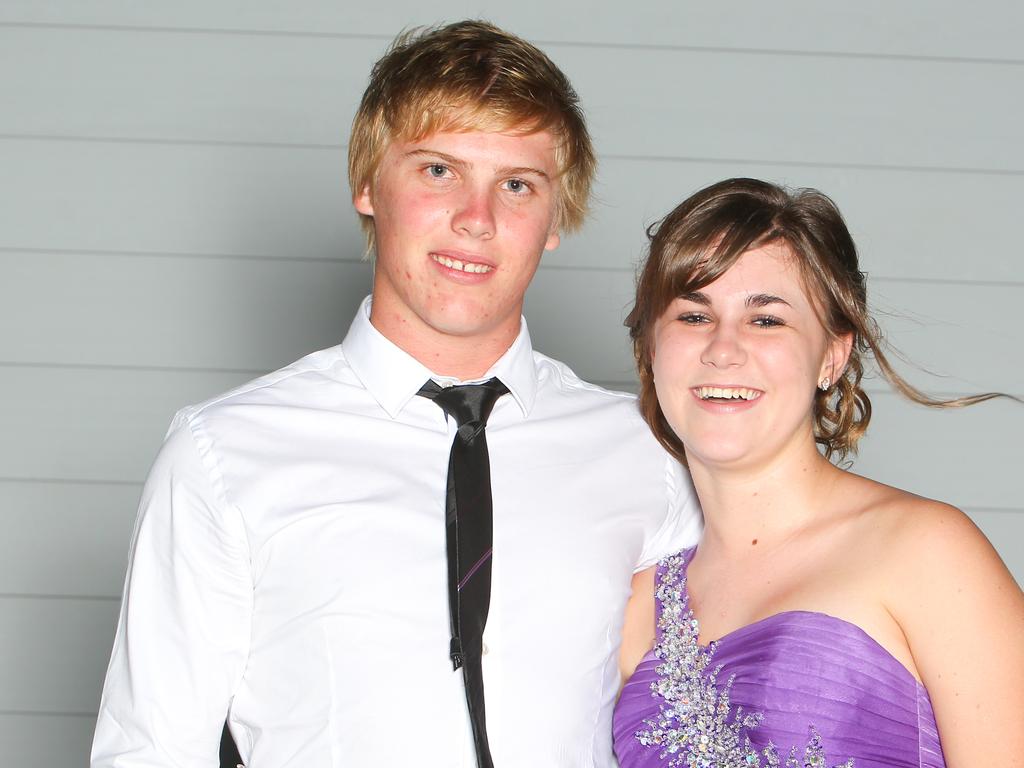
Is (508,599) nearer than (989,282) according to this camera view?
Yes

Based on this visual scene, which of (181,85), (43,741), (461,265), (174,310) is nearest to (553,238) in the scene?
(461,265)

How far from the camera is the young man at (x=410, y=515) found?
5.36ft

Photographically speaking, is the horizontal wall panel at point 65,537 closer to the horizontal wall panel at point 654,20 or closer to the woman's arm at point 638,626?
the horizontal wall panel at point 654,20

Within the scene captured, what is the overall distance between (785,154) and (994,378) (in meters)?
0.73

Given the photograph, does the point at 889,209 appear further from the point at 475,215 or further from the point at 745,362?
the point at 475,215

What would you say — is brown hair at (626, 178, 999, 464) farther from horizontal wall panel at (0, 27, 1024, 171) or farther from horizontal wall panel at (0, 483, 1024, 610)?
horizontal wall panel at (0, 483, 1024, 610)

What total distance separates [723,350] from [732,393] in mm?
62

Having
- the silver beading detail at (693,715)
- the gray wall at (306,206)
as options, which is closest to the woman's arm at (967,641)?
the silver beading detail at (693,715)

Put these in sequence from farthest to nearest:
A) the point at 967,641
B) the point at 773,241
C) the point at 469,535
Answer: the point at 773,241, the point at 469,535, the point at 967,641

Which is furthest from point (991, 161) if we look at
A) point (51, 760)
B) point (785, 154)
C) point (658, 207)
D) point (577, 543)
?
point (51, 760)

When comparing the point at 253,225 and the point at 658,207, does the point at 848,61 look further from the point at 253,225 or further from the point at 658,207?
the point at 253,225

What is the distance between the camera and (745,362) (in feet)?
5.69

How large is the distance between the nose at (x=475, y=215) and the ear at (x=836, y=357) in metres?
0.52

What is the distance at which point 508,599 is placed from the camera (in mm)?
1708
